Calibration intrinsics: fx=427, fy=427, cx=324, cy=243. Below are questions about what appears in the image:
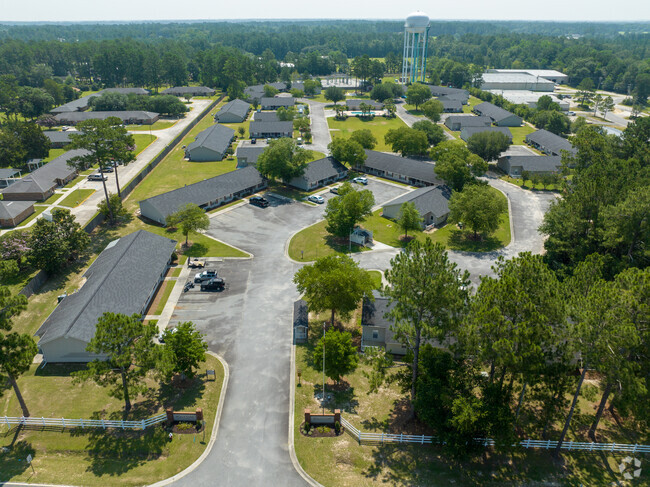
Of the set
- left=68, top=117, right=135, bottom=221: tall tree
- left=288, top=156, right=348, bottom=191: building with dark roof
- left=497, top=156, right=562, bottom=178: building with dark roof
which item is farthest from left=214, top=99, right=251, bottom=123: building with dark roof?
left=497, top=156, right=562, bottom=178: building with dark roof

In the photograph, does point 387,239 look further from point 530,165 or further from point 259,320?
point 530,165

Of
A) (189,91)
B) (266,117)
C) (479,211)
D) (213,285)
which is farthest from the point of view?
(189,91)

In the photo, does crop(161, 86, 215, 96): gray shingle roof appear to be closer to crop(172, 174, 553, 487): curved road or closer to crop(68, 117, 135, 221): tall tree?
crop(68, 117, 135, 221): tall tree

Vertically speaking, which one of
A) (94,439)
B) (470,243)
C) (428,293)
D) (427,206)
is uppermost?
(428,293)

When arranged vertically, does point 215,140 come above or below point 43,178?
above

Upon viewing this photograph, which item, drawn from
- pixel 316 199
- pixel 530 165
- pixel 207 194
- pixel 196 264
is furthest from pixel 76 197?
pixel 530 165

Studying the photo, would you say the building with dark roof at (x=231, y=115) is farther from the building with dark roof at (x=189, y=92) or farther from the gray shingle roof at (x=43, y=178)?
the gray shingle roof at (x=43, y=178)
